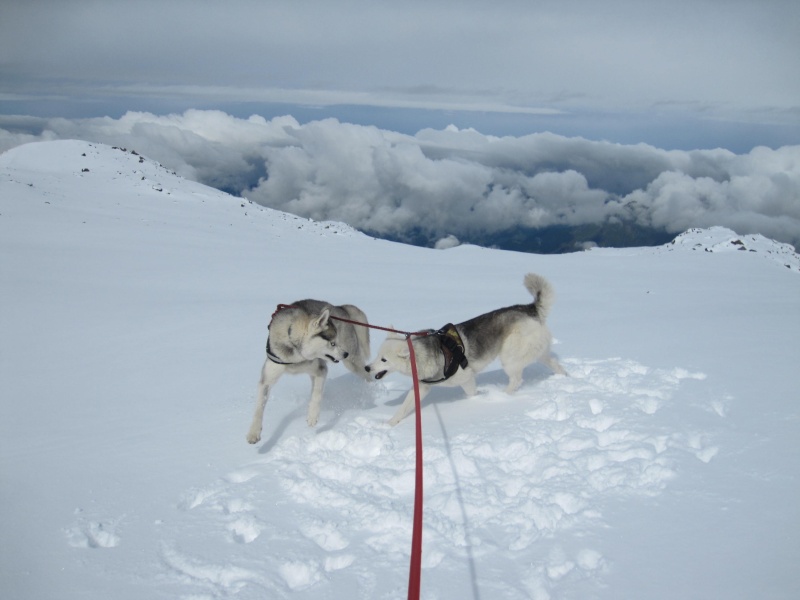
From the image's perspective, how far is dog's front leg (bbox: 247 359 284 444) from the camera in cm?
580

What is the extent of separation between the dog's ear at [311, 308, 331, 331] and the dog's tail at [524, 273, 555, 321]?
295 cm

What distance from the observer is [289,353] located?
6.16 metres

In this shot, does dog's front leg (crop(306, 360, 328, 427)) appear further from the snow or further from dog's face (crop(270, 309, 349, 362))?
dog's face (crop(270, 309, 349, 362))

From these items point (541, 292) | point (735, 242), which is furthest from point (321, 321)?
point (735, 242)

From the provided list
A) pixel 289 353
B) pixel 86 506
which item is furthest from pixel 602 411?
pixel 86 506

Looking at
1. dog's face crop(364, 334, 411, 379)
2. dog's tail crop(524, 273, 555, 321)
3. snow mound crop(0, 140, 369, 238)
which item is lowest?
dog's face crop(364, 334, 411, 379)

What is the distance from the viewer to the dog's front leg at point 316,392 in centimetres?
627

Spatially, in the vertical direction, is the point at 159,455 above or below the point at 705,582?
below

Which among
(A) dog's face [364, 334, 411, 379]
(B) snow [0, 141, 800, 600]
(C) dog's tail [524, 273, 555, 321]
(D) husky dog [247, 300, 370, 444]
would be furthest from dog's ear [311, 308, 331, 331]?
(C) dog's tail [524, 273, 555, 321]

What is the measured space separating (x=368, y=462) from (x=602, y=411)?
9.47 ft

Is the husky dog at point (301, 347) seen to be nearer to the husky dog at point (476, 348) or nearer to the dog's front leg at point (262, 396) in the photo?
the dog's front leg at point (262, 396)

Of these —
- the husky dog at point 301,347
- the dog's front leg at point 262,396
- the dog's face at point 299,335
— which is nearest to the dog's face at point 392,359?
the husky dog at point 301,347

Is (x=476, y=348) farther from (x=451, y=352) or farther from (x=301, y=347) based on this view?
(x=301, y=347)

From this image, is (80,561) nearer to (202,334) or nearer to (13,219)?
(202,334)
